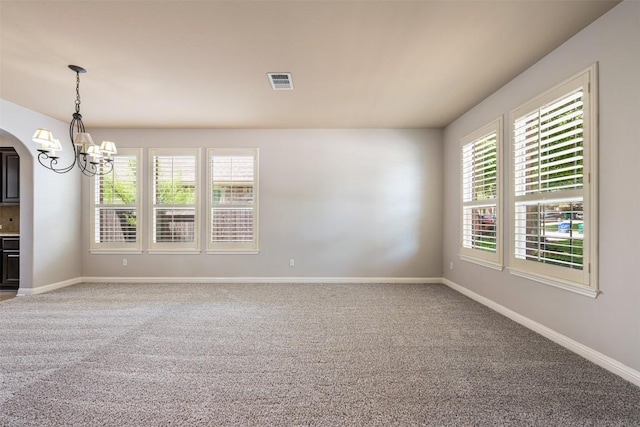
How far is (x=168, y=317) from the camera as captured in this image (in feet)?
12.3

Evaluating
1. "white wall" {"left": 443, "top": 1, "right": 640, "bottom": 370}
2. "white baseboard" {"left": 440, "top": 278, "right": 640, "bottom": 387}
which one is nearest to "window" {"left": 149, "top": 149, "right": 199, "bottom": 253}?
"white baseboard" {"left": 440, "top": 278, "right": 640, "bottom": 387}

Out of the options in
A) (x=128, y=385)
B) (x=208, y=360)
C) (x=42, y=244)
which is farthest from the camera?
(x=42, y=244)

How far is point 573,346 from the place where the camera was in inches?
110

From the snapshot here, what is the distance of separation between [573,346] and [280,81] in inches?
156

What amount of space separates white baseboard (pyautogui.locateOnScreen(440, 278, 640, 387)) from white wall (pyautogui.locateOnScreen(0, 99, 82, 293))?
6687 millimetres

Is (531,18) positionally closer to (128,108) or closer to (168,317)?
(168,317)

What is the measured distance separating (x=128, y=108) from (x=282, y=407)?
4575 millimetres

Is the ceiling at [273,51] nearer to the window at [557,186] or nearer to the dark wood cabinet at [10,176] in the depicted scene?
the window at [557,186]

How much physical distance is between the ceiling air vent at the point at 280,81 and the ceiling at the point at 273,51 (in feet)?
0.28

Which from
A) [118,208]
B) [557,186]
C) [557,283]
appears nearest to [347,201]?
[557,186]

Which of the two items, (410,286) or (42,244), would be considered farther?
(410,286)

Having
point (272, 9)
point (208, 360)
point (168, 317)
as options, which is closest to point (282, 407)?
point (208, 360)

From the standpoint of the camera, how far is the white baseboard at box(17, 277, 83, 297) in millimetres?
4781

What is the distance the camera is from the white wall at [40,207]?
459 centimetres
